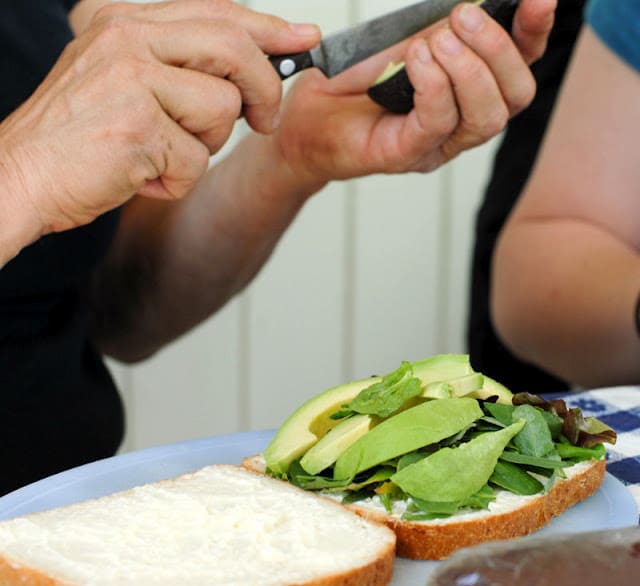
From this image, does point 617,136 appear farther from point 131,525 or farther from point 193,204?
point 131,525

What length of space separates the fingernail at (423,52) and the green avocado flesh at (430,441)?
30cm

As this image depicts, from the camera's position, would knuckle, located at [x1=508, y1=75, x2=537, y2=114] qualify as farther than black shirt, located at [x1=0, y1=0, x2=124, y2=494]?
No

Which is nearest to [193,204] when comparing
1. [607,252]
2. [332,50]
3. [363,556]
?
[332,50]

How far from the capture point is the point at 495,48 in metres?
0.91

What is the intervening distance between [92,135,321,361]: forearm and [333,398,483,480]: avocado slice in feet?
1.78

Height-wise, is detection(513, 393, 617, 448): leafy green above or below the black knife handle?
below

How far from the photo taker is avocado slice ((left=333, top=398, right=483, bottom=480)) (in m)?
0.65

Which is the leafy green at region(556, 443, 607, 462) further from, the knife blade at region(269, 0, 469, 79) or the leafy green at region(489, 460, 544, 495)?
the knife blade at region(269, 0, 469, 79)

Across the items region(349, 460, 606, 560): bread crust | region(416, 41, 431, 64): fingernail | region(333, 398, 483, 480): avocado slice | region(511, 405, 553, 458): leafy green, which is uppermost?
region(416, 41, 431, 64): fingernail

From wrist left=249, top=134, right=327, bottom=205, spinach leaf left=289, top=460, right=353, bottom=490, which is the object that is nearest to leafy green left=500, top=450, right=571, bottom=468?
spinach leaf left=289, top=460, right=353, bottom=490

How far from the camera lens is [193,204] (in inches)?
50.6

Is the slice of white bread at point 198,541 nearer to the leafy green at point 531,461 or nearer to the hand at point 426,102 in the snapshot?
the leafy green at point 531,461

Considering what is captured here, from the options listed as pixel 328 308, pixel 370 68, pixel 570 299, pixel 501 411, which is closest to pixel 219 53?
pixel 370 68

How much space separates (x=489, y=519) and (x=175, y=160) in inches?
15.7
